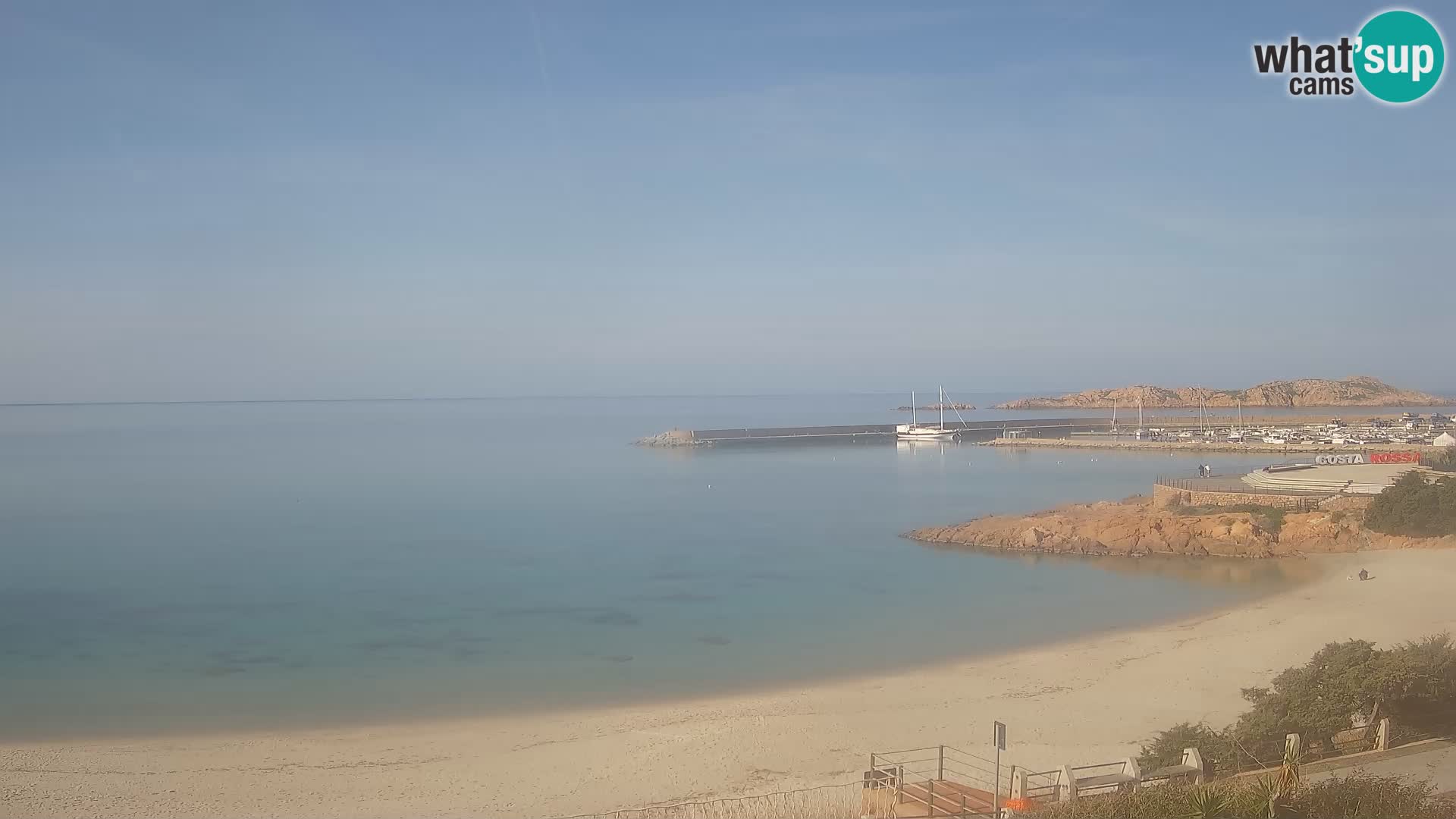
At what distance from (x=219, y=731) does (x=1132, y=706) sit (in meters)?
11.2

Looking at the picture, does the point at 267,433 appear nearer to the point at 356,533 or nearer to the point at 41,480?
the point at 41,480

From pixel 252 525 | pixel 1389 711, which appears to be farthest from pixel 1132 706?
pixel 252 525

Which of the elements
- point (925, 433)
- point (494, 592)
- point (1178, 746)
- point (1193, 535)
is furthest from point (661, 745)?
point (925, 433)

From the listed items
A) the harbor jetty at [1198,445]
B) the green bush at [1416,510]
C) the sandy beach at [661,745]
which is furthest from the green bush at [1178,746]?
the harbor jetty at [1198,445]

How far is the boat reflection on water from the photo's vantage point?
2134 cm

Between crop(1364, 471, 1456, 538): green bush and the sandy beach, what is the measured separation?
7809 millimetres

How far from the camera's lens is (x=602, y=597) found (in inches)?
835

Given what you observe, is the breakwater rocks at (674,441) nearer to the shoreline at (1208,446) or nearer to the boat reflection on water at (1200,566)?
the shoreline at (1208,446)

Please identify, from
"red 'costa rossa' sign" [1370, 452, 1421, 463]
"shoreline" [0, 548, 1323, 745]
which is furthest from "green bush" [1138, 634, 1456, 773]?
"red 'costa rossa' sign" [1370, 452, 1421, 463]

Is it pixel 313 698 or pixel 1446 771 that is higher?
pixel 1446 771

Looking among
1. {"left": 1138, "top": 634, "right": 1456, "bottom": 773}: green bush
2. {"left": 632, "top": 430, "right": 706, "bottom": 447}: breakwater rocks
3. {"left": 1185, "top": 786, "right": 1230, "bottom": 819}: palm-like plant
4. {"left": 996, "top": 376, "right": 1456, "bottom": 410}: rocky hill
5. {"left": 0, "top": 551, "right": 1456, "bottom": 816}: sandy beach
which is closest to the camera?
{"left": 1185, "top": 786, "right": 1230, "bottom": 819}: palm-like plant

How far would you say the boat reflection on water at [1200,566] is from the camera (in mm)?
21344

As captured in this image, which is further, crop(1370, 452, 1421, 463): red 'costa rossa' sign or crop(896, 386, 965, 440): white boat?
crop(896, 386, 965, 440): white boat

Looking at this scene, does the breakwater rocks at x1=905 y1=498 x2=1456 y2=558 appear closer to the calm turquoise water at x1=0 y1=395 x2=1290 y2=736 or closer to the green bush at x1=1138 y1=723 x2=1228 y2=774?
the calm turquoise water at x1=0 y1=395 x2=1290 y2=736
